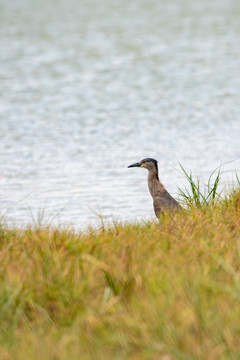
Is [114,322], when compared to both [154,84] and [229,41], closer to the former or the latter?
[154,84]

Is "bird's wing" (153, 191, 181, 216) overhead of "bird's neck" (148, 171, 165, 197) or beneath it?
beneath

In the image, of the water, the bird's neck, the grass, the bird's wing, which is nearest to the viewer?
the grass

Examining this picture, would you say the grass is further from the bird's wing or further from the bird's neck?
the bird's neck

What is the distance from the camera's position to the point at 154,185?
9805 millimetres

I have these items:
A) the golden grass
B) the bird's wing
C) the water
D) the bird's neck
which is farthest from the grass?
the bird's neck

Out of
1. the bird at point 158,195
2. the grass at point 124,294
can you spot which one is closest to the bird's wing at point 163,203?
the bird at point 158,195

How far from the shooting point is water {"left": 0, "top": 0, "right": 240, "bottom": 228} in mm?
11727

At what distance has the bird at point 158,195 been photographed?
884cm

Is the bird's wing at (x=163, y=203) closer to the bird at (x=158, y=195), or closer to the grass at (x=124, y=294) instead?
the bird at (x=158, y=195)

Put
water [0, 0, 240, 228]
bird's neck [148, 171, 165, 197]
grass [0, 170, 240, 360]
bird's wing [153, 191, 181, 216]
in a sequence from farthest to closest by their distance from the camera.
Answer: water [0, 0, 240, 228] → bird's neck [148, 171, 165, 197] → bird's wing [153, 191, 181, 216] → grass [0, 170, 240, 360]

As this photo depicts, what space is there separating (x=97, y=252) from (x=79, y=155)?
8227mm

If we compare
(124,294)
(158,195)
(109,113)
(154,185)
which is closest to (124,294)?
(124,294)

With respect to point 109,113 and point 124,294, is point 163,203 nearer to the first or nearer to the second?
point 124,294

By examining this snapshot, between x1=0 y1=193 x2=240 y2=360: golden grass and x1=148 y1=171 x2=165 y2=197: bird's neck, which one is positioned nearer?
x1=0 y1=193 x2=240 y2=360: golden grass
